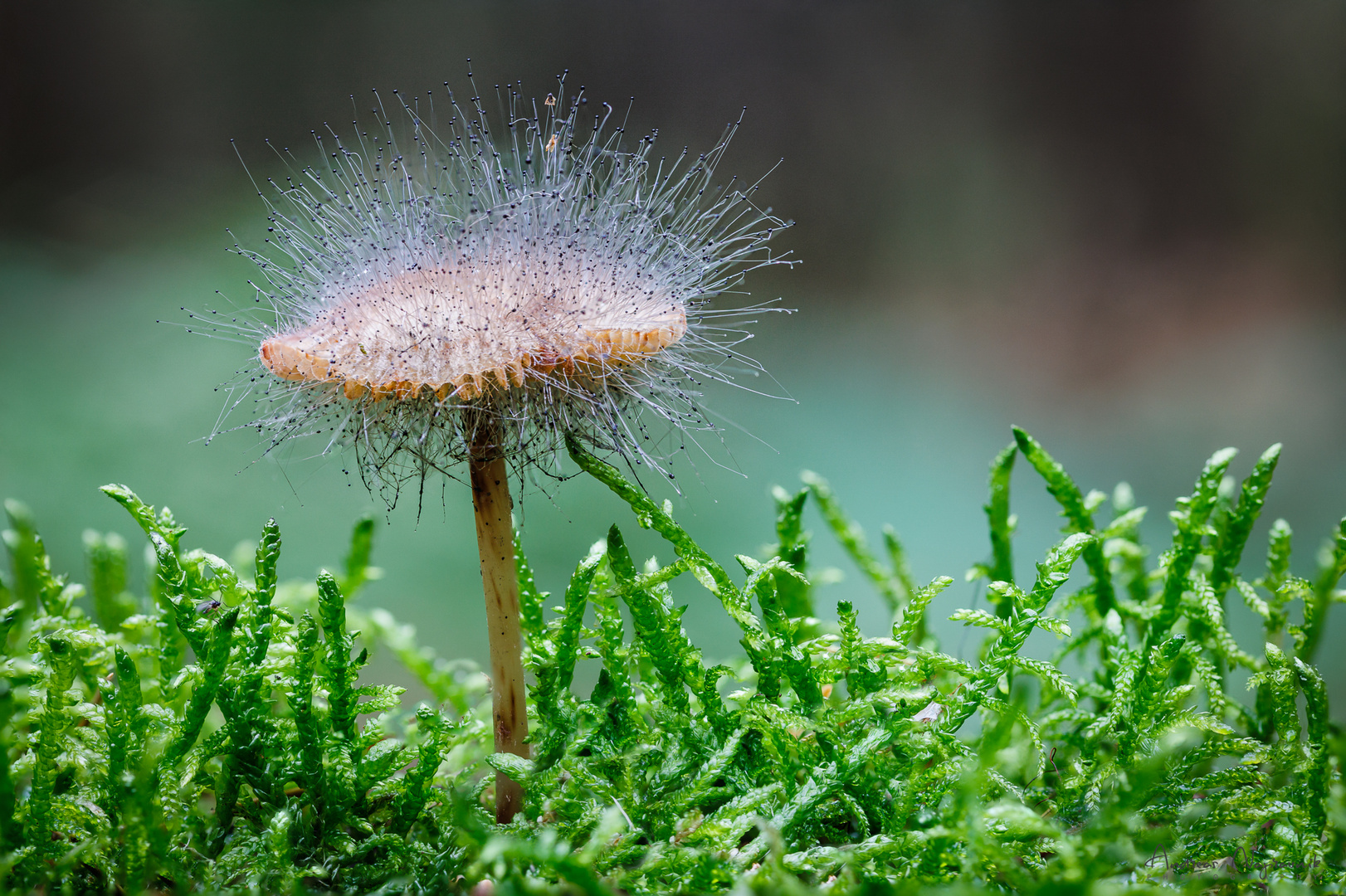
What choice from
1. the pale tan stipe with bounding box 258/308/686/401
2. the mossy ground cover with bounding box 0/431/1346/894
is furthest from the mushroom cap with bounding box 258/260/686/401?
the mossy ground cover with bounding box 0/431/1346/894

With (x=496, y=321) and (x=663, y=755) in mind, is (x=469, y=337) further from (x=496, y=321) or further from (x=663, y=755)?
(x=663, y=755)

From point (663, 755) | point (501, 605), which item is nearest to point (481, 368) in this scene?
point (501, 605)

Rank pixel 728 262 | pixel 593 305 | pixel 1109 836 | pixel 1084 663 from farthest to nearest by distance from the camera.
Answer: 1. pixel 1084 663
2. pixel 728 262
3. pixel 593 305
4. pixel 1109 836

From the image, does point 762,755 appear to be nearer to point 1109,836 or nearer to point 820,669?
point 820,669

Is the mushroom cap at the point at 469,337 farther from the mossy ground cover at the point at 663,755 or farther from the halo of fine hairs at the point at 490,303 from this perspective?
the mossy ground cover at the point at 663,755

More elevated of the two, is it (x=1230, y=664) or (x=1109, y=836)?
(x=1230, y=664)

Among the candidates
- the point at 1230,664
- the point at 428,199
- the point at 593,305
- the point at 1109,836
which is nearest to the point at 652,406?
the point at 593,305

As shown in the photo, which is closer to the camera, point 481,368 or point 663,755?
point 481,368
